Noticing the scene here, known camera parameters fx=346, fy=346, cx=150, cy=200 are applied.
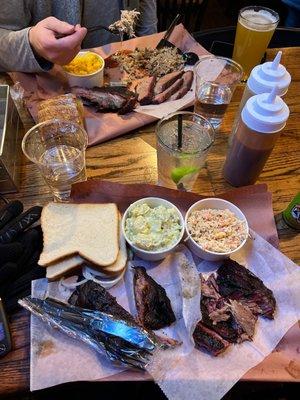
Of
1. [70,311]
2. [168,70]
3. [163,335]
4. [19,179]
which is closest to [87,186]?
[19,179]

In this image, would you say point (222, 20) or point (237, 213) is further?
point (222, 20)

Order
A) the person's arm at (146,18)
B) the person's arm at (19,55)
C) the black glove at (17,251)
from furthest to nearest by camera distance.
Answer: the person's arm at (146,18)
the person's arm at (19,55)
the black glove at (17,251)

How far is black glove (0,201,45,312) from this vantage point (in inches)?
36.9

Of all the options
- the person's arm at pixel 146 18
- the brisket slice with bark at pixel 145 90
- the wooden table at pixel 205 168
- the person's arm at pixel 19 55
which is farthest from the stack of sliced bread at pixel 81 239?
the person's arm at pixel 146 18

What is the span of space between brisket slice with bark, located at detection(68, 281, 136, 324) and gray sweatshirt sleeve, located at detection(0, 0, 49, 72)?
955 mm

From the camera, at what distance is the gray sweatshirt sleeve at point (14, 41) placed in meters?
1.39

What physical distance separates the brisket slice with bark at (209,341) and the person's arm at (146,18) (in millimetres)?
1646

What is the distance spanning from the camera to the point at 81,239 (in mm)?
1021

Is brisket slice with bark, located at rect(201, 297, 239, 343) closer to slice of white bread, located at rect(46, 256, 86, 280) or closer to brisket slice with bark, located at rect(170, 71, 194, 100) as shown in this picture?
slice of white bread, located at rect(46, 256, 86, 280)

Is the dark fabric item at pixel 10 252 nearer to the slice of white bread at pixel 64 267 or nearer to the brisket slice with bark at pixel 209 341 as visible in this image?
the slice of white bread at pixel 64 267

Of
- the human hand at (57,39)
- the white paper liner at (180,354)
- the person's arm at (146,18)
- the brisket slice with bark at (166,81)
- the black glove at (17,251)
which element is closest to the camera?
the white paper liner at (180,354)

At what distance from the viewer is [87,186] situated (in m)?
1.13

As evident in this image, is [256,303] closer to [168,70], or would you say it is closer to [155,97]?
[155,97]

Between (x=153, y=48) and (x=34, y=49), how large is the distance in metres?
0.58
